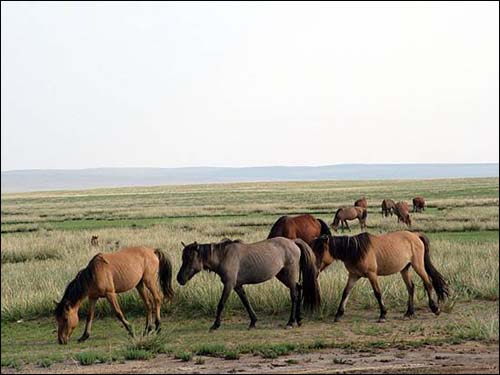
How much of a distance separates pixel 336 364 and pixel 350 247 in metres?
3.12

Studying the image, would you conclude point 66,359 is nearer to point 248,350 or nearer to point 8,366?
point 8,366

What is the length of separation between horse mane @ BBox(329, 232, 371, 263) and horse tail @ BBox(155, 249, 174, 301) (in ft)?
9.15

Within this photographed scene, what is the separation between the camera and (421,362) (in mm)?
7344

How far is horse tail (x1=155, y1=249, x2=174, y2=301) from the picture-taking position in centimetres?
1006

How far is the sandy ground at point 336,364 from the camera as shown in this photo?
7008mm

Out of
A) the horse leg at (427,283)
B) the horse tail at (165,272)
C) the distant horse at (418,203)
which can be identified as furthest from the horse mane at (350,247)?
Answer: the distant horse at (418,203)

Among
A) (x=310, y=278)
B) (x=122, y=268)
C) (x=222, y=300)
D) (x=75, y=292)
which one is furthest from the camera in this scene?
(x=310, y=278)

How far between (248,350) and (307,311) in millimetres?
2633

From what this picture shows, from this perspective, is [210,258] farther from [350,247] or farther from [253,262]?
[350,247]

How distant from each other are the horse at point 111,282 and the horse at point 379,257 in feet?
9.34

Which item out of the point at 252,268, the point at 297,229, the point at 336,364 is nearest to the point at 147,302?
Result: the point at 252,268

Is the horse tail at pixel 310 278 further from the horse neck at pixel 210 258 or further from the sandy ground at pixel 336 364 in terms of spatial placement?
the sandy ground at pixel 336 364

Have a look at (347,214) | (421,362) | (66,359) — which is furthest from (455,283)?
(347,214)

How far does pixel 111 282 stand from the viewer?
9.06 meters
